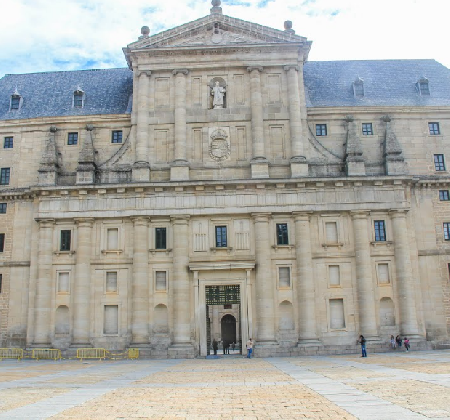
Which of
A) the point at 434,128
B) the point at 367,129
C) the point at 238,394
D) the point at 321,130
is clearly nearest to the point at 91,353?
the point at 238,394

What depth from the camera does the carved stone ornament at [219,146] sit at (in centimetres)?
4422

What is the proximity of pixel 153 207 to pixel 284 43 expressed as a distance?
17.8 metres

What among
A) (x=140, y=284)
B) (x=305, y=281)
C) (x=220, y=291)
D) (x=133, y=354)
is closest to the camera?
(x=133, y=354)

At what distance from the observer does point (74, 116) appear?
4706cm

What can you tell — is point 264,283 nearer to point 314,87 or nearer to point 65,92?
point 314,87

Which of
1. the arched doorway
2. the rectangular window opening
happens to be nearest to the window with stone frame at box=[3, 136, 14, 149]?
the rectangular window opening

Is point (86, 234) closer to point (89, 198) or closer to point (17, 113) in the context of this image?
point (89, 198)

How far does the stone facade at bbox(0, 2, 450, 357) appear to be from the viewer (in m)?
41.2

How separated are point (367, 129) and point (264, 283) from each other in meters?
16.8

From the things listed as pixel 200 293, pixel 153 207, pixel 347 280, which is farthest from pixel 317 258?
pixel 153 207

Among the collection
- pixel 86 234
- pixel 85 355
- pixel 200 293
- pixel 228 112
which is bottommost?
pixel 85 355

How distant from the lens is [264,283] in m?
41.1

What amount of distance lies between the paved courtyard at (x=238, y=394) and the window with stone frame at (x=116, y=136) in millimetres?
23976

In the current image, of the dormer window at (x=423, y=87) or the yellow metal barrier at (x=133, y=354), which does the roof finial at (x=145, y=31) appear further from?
the yellow metal barrier at (x=133, y=354)
